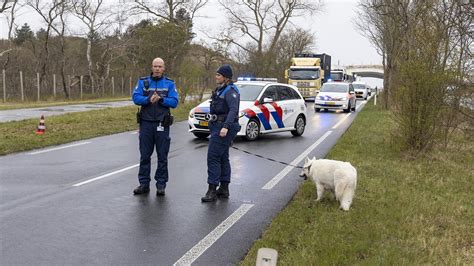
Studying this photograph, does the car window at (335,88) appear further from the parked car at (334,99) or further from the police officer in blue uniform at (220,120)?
the police officer in blue uniform at (220,120)

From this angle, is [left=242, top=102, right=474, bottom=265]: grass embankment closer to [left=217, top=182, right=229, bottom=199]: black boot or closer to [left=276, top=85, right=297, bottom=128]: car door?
[left=217, top=182, right=229, bottom=199]: black boot

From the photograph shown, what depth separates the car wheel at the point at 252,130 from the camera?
13812 millimetres

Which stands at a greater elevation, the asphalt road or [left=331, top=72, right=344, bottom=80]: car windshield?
[left=331, top=72, right=344, bottom=80]: car windshield

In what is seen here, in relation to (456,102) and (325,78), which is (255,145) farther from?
(325,78)

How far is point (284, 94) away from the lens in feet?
50.7

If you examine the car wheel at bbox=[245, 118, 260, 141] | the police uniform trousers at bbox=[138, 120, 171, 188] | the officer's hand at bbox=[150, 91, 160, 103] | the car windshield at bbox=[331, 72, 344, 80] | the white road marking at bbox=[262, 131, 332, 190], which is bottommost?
the white road marking at bbox=[262, 131, 332, 190]

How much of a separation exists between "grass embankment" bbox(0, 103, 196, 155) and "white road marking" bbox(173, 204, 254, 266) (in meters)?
6.73

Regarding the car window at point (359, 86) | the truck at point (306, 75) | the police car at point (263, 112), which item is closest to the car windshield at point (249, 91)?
the police car at point (263, 112)

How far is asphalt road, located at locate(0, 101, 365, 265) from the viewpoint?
187 inches

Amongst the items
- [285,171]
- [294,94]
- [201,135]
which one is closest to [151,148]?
[285,171]

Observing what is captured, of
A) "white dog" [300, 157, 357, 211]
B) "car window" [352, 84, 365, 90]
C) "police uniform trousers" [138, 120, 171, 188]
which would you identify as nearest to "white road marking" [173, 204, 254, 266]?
"white dog" [300, 157, 357, 211]

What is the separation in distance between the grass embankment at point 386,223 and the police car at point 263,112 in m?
5.08

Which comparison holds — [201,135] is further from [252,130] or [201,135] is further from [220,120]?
[220,120]

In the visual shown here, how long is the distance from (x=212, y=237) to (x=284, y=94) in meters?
10.6
